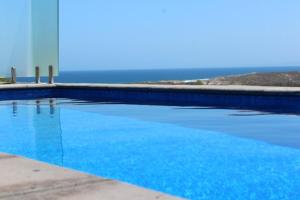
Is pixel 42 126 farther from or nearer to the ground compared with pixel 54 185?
nearer to the ground

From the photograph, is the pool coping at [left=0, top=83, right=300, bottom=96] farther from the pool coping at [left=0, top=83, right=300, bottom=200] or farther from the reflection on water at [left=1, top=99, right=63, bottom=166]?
the pool coping at [left=0, top=83, right=300, bottom=200]

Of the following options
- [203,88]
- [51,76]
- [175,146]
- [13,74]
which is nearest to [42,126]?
[175,146]

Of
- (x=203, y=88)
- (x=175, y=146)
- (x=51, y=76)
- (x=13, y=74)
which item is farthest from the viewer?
(x=13, y=74)

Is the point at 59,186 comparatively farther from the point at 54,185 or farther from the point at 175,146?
the point at 175,146

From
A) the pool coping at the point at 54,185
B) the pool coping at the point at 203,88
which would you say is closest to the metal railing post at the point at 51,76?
the pool coping at the point at 203,88

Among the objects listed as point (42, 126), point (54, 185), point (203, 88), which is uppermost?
point (203, 88)

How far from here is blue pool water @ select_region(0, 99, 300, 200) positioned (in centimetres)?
516

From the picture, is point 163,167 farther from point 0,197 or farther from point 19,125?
point 19,125

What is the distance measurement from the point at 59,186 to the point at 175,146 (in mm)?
4410

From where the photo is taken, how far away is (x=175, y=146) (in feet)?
23.9

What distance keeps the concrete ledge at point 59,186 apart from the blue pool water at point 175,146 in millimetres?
1672

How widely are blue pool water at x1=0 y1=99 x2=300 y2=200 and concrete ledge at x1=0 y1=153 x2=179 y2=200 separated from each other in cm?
167

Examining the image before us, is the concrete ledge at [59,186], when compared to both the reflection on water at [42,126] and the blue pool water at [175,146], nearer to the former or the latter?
the blue pool water at [175,146]

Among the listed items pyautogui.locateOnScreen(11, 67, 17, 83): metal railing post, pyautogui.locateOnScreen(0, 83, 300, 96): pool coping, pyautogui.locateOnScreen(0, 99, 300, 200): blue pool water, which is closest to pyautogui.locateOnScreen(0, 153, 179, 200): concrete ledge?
pyautogui.locateOnScreen(0, 99, 300, 200): blue pool water
